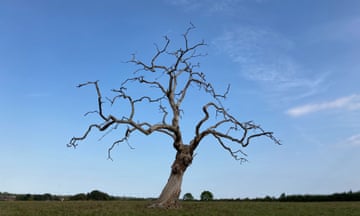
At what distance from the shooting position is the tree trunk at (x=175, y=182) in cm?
1680

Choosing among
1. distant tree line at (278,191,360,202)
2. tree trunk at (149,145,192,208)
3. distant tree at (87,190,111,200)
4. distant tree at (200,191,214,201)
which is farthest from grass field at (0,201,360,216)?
distant tree at (87,190,111,200)

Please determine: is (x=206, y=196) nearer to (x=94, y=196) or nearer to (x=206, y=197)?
(x=206, y=197)

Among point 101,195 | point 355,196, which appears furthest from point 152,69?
point 355,196

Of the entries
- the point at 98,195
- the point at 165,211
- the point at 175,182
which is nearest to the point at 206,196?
the point at 98,195

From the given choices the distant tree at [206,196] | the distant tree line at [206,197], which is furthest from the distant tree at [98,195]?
the distant tree at [206,196]

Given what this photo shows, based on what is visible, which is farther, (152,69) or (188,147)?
(152,69)

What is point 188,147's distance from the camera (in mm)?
17359

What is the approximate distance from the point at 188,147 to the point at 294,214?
5.60 m

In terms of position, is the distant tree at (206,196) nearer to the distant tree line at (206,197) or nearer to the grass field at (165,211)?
the distant tree line at (206,197)

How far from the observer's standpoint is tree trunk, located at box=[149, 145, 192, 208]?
1680 cm

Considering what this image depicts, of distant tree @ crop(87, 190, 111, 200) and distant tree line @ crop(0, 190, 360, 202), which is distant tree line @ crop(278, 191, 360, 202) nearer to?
distant tree line @ crop(0, 190, 360, 202)

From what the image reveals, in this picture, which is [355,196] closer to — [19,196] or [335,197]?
[335,197]

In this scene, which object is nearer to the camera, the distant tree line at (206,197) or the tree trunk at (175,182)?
the tree trunk at (175,182)

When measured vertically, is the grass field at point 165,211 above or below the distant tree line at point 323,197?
below
